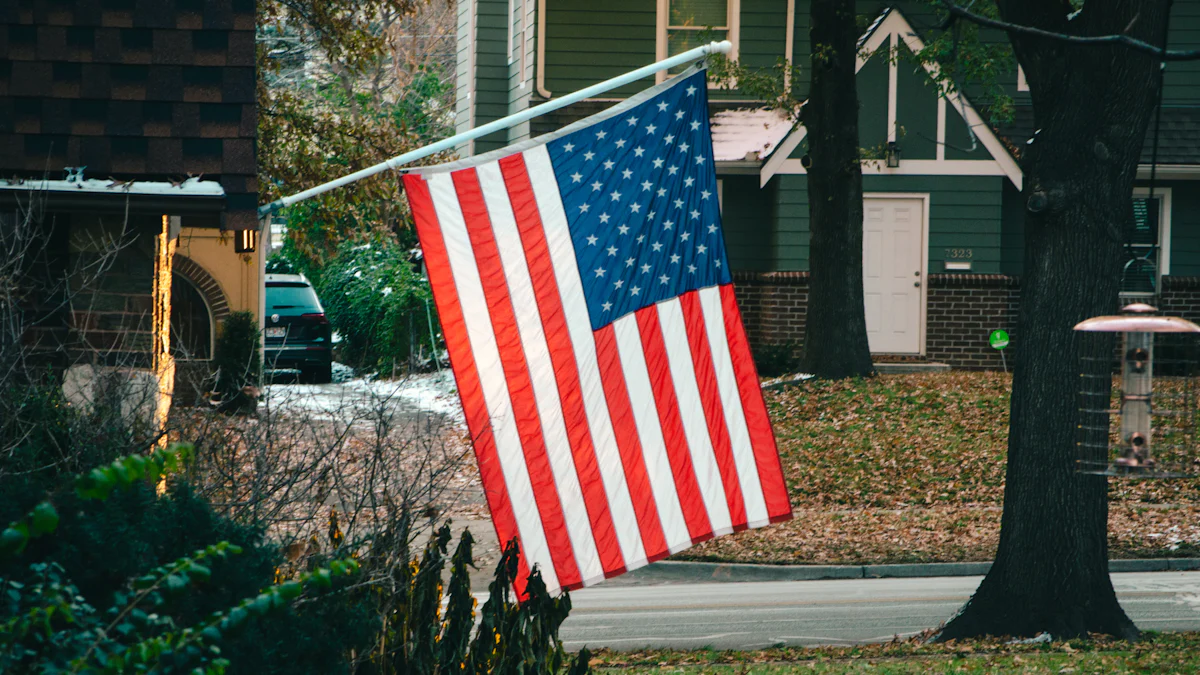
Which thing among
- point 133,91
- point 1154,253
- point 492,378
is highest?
point 133,91

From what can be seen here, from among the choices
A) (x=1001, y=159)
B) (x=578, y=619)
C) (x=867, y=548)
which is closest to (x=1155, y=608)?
(x=867, y=548)

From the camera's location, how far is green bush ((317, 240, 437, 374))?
25.8m

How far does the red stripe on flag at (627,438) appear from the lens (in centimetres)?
626

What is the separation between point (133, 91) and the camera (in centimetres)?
747

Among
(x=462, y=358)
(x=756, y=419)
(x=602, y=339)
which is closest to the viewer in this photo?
(x=462, y=358)

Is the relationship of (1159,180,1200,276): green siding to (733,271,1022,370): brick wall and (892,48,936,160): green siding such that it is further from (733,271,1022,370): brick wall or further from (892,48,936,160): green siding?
(892,48,936,160): green siding

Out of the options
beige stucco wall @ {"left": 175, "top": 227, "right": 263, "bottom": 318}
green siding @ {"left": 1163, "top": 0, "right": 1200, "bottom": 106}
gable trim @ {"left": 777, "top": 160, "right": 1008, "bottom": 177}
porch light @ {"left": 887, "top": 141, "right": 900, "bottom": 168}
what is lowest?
beige stucco wall @ {"left": 175, "top": 227, "right": 263, "bottom": 318}

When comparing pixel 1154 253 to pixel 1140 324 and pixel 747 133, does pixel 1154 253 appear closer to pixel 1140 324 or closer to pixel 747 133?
pixel 747 133

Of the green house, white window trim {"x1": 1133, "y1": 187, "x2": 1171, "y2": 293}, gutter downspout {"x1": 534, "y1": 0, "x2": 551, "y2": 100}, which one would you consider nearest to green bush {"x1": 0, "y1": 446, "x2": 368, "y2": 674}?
the green house

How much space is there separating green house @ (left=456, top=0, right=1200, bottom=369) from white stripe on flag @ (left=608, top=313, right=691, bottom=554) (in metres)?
15.2

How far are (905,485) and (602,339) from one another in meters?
9.89

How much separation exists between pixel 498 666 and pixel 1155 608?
6.90 m

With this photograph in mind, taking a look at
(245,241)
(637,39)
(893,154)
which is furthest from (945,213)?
(245,241)

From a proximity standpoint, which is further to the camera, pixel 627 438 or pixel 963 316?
pixel 963 316
